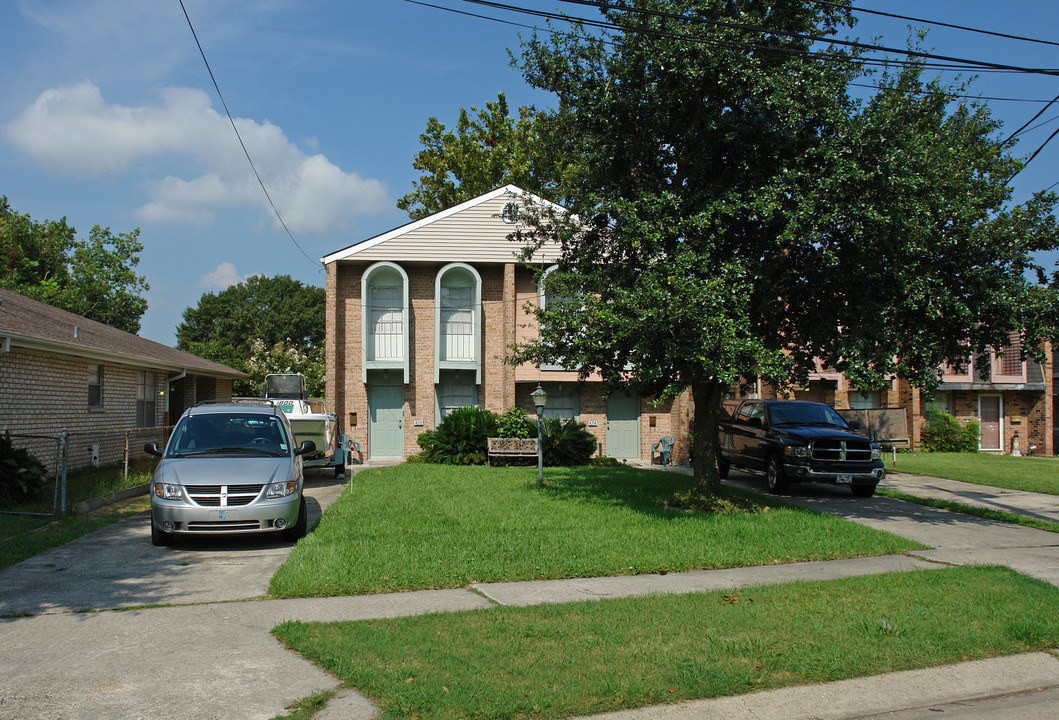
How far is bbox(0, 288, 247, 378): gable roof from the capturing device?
13.7 m

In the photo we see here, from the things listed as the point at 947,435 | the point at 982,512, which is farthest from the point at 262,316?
the point at 982,512

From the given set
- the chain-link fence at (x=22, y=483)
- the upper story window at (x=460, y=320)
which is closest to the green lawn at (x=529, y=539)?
the chain-link fence at (x=22, y=483)

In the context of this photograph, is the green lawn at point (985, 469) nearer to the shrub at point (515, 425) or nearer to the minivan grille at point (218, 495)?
the shrub at point (515, 425)

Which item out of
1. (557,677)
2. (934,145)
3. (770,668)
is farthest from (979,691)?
(934,145)

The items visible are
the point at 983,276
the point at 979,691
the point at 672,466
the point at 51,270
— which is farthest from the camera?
the point at 51,270

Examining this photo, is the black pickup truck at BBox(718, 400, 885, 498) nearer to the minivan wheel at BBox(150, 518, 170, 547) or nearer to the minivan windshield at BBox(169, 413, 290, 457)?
the minivan windshield at BBox(169, 413, 290, 457)

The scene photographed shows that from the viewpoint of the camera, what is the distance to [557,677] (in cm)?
498

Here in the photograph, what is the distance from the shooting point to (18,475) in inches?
461

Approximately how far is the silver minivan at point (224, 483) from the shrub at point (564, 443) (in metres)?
11.8

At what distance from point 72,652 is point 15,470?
772cm

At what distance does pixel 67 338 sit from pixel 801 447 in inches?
595

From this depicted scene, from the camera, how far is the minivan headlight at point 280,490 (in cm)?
943

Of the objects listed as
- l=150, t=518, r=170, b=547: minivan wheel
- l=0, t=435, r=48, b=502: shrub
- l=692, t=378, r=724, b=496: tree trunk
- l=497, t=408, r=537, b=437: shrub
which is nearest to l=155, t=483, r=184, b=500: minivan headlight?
l=150, t=518, r=170, b=547: minivan wheel

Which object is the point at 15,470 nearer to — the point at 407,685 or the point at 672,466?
the point at 407,685
